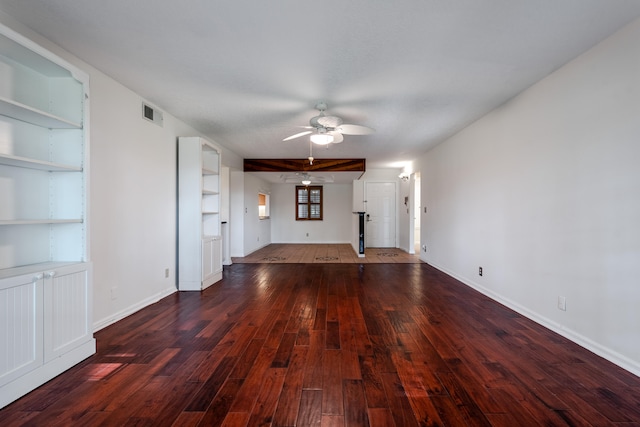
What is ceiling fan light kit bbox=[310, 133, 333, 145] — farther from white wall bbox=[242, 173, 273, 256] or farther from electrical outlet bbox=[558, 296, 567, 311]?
white wall bbox=[242, 173, 273, 256]

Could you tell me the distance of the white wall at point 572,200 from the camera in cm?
192

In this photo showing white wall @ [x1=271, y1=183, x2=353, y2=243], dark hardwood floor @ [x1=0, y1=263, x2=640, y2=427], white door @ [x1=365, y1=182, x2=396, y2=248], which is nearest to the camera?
dark hardwood floor @ [x1=0, y1=263, x2=640, y2=427]

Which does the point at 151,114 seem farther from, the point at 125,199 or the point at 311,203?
the point at 311,203

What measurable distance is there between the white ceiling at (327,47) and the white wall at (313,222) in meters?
6.05

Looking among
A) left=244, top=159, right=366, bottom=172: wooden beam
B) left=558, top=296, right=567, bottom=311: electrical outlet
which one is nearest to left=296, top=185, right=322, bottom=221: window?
left=244, top=159, right=366, bottom=172: wooden beam

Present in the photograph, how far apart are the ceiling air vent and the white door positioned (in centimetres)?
582

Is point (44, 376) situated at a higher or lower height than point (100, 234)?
lower

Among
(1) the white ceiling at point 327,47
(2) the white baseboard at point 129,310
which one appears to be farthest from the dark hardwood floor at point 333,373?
(1) the white ceiling at point 327,47

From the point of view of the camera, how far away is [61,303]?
6.00 feet

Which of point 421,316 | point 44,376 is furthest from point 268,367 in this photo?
point 421,316

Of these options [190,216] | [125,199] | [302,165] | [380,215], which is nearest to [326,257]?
[302,165]

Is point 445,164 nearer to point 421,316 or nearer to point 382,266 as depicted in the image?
point 382,266

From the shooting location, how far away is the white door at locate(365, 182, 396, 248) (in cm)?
809

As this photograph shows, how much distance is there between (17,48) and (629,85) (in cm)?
403
